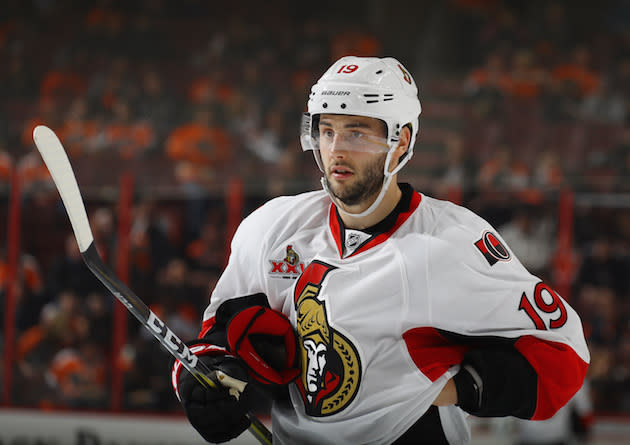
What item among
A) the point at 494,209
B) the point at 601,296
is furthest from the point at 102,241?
the point at 601,296

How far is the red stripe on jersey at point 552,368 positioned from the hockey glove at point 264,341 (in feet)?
1.54

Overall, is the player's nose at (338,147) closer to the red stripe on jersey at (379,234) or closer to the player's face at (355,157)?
the player's face at (355,157)

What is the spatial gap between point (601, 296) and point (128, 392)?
2503mm

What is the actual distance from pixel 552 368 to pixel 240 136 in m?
5.55

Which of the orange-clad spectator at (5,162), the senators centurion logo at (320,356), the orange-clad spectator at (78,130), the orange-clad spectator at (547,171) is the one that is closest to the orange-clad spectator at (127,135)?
the orange-clad spectator at (78,130)

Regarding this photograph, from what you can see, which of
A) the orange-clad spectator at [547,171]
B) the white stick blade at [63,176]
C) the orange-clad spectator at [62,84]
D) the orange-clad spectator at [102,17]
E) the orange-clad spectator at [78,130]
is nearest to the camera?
the white stick blade at [63,176]

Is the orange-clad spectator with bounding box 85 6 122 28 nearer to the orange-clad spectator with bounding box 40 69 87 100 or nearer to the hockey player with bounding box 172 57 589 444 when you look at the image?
the orange-clad spectator with bounding box 40 69 87 100

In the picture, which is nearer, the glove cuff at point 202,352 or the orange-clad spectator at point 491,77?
the glove cuff at point 202,352

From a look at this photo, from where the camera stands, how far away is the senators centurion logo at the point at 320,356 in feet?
5.18

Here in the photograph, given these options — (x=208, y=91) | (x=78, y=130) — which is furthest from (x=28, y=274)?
(x=208, y=91)

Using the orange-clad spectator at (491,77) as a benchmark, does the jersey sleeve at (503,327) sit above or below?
below

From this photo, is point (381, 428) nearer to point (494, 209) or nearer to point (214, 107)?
point (494, 209)

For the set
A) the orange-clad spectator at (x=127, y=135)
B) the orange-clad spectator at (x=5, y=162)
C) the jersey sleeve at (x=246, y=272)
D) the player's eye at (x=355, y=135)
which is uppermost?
the orange-clad spectator at (x=127, y=135)

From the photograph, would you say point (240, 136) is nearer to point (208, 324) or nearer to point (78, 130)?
point (78, 130)
